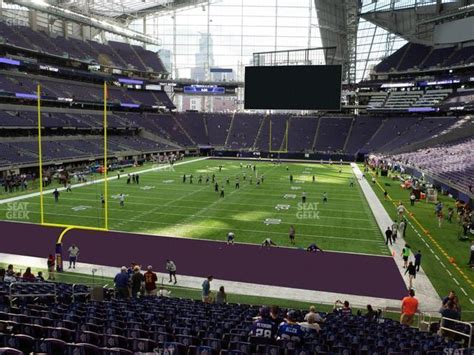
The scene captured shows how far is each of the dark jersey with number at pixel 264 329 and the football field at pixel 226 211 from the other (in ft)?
42.6

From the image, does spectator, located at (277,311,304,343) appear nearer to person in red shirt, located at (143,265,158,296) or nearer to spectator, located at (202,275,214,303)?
spectator, located at (202,275,214,303)

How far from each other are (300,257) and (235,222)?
6857 mm

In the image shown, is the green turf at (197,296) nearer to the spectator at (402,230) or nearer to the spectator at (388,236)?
the spectator at (388,236)

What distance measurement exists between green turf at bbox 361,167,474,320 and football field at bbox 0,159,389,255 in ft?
6.04

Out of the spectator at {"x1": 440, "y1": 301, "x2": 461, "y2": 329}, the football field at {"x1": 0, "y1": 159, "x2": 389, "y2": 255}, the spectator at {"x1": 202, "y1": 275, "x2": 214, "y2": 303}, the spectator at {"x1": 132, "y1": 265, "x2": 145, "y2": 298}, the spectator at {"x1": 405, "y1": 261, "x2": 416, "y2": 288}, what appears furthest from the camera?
the football field at {"x1": 0, "y1": 159, "x2": 389, "y2": 255}

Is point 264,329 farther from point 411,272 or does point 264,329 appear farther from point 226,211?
point 226,211

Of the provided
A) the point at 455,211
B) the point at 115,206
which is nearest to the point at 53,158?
the point at 115,206

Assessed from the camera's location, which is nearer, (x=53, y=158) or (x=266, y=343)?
(x=266, y=343)

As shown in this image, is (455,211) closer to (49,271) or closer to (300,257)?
(300,257)

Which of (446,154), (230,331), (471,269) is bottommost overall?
(471,269)

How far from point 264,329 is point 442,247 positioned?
1595 cm

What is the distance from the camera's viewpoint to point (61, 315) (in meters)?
8.59

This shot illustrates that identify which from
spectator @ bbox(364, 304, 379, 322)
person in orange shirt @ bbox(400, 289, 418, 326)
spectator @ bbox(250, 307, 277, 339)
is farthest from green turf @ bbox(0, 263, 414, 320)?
spectator @ bbox(250, 307, 277, 339)

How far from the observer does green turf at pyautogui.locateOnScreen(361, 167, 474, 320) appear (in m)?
15.2
